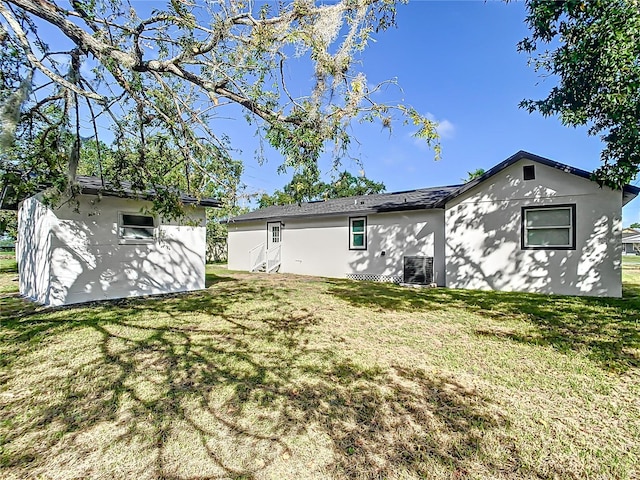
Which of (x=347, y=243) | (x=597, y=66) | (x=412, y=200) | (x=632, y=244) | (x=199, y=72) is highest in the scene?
(x=597, y=66)

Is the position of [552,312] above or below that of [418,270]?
below

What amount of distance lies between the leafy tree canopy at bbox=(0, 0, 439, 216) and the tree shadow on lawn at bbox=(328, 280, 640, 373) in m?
3.40

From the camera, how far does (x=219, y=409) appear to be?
8.77 ft

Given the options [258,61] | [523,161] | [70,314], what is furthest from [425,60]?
[70,314]

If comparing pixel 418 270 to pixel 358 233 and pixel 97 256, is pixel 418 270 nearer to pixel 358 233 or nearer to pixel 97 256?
pixel 358 233

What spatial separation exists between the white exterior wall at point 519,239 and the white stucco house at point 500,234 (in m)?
0.02

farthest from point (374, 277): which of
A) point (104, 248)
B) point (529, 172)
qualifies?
point (104, 248)

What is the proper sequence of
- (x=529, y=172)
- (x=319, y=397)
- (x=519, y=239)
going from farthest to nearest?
(x=519, y=239)
(x=529, y=172)
(x=319, y=397)

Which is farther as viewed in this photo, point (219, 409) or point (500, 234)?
point (500, 234)

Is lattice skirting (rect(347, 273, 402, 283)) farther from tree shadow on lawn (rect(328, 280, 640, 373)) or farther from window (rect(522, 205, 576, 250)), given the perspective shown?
window (rect(522, 205, 576, 250))

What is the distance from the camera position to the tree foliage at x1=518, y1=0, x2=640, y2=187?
6.20 m

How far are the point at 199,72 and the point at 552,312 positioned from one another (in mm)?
7449

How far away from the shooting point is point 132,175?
5.61m

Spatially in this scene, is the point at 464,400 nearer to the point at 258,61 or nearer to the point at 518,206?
the point at 258,61
